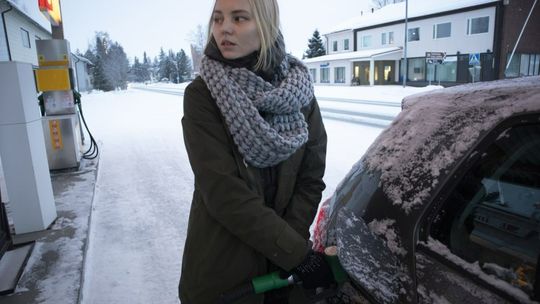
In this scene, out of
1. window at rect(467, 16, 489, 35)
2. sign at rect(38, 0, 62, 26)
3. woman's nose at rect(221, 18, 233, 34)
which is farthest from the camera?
window at rect(467, 16, 489, 35)

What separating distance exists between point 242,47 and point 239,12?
142 millimetres

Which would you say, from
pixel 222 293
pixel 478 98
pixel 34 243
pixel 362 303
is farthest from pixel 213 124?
pixel 34 243

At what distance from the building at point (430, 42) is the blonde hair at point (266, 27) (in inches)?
957

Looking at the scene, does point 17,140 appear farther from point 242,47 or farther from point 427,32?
point 427,32

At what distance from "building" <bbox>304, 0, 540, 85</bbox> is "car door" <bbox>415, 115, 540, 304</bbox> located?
24559mm

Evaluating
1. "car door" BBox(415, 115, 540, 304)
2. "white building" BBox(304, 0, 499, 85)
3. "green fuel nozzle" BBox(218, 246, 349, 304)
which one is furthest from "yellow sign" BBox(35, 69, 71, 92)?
"white building" BBox(304, 0, 499, 85)

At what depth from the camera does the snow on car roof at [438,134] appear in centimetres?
131

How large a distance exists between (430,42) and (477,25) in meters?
4.20

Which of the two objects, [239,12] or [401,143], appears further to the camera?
[239,12]

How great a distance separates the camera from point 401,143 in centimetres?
159

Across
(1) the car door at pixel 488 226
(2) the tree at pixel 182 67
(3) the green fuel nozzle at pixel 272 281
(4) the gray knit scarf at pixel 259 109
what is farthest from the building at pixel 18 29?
(2) the tree at pixel 182 67

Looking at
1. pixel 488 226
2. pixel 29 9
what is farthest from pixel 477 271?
pixel 29 9

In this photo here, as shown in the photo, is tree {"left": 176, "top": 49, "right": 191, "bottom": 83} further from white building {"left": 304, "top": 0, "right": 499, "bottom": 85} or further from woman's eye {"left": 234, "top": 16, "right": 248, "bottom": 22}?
woman's eye {"left": 234, "top": 16, "right": 248, "bottom": 22}

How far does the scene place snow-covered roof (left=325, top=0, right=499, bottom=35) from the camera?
108 ft
